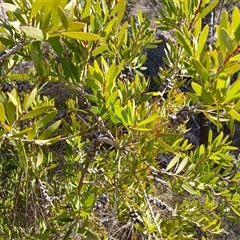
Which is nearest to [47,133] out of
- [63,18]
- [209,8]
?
[63,18]

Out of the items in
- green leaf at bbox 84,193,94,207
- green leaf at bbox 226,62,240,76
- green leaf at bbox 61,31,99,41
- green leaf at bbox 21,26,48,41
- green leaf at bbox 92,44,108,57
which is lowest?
green leaf at bbox 84,193,94,207

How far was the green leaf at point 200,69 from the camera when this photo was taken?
0.41m

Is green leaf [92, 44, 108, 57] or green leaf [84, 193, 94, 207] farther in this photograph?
green leaf [84, 193, 94, 207]

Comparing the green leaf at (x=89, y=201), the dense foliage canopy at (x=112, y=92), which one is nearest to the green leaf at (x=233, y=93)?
the dense foliage canopy at (x=112, y=92)

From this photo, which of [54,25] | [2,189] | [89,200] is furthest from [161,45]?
[54,25]

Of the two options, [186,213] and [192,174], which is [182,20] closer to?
[192,174]

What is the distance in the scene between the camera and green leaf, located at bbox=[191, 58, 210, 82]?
1.34 ft

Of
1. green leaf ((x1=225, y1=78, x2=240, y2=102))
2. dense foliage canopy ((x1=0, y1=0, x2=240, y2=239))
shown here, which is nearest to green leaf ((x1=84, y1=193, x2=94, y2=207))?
dense foliage canopy ((x1=0, y1=0, x2=240, y2=239))

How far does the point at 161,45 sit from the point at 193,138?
43.3 inches

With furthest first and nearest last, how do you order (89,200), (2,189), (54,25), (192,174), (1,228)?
(2,189), (1,228), (192,174), (89,200), (54,25)

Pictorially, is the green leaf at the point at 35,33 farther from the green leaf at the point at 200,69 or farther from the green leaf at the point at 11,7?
the green leaf at the point at 200,69

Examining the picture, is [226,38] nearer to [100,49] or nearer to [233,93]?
[233,93]

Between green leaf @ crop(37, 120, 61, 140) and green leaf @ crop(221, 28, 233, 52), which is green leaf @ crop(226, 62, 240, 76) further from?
green leaf @ crop(37, 120, 61, 140)

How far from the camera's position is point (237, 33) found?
392 mm
